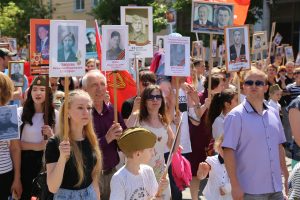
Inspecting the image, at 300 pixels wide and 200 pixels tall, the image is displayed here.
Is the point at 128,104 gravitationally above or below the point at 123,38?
below

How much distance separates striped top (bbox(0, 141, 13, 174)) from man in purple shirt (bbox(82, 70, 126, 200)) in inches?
33.0

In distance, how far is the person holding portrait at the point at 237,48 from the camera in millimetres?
6449

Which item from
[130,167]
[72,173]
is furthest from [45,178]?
[130,167]

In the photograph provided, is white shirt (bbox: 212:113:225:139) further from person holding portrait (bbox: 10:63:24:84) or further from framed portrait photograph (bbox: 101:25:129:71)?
person holding portrait (bbox: 10:63:24:84)

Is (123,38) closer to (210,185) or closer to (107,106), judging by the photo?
(107,106)

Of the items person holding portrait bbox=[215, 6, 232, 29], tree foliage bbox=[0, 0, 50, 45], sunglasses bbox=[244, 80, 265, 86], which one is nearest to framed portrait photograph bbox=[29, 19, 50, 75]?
sunglasses bbox=[244, 80, 265, 86]

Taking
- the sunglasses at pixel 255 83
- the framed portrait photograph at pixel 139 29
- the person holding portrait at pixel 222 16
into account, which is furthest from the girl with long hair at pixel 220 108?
the sunglasses at pixel 255 83

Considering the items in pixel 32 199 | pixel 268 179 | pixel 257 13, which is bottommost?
pixel 32 199

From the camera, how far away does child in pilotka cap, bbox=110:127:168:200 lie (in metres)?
3.88

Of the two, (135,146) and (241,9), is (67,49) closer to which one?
(135,146)

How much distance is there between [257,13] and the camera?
2284 centimetres

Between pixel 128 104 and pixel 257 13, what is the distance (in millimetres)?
17779

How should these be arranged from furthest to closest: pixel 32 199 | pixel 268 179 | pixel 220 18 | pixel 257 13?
pixel 257 13, pixel 220 18, pixel 32 199, pixel 268 179

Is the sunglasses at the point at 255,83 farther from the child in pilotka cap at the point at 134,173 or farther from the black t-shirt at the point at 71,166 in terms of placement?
the black t-shirt at the point at 71,166
